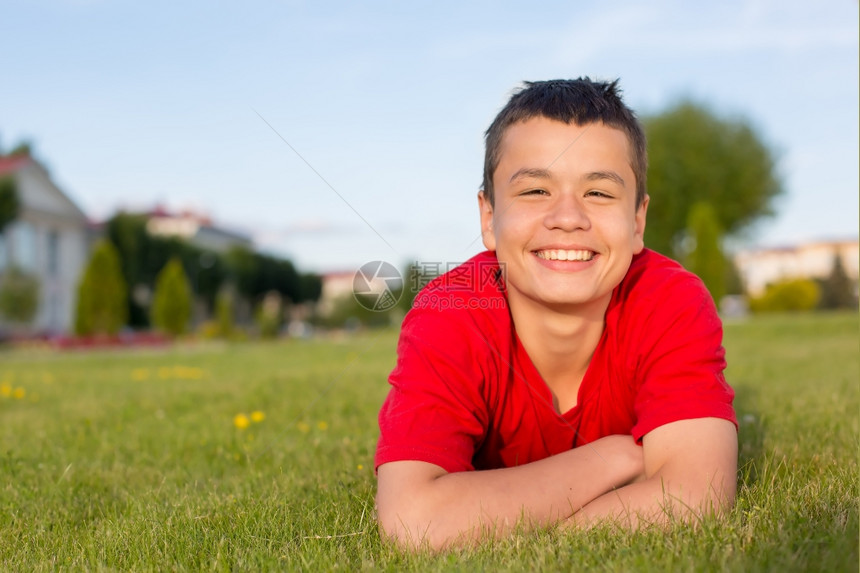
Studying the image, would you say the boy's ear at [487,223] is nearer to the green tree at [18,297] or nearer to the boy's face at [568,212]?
the boy's face at [568,212]

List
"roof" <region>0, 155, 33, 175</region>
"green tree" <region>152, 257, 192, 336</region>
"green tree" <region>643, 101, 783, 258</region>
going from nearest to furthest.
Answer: "green tree" <region>643, 101, 783, 258</region>, "green tree" <region>152, 257, 192, 336</region>, "roof" <region>0, 155, 33, 175</region>

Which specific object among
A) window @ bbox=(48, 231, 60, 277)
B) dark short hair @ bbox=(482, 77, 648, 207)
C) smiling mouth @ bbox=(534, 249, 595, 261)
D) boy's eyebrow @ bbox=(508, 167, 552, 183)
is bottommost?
smiling mouth @ bbox=(534, 249, 595, 261)

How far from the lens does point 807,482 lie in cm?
229

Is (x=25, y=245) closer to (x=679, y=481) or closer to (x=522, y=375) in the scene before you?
(x=522, y=375)

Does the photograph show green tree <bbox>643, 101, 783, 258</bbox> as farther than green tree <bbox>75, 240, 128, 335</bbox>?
Yes

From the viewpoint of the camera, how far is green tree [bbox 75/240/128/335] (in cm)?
2759

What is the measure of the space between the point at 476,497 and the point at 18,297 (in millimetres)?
29432

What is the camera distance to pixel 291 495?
2.53 meters

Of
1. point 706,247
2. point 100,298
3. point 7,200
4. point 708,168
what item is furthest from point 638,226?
point 708,168

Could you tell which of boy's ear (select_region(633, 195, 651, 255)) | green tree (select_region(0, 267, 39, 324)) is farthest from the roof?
boy's ear (select_region(633, 195, 651, 255))

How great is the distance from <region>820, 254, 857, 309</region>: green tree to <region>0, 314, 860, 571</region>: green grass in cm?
5272

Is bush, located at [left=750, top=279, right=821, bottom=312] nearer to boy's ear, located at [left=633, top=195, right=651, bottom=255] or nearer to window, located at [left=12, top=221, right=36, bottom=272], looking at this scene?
boy's ear, located at [left=633, top=195, right=651, bottom=255]

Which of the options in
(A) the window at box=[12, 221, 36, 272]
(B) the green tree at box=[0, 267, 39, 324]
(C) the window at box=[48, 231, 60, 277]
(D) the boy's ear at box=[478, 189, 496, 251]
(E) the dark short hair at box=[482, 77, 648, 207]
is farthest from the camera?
(C) the window at box=[48, 231, 60, 277]

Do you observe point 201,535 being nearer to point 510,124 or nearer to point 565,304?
point 565,304
